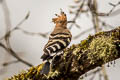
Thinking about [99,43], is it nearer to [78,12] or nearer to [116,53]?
[116,53]

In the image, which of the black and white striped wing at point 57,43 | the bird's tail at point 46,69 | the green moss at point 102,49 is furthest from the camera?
the black and white striped wing at point 57,43

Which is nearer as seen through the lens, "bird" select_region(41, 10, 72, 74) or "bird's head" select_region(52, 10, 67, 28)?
"bird" select_region(41, 10, 72, 74)

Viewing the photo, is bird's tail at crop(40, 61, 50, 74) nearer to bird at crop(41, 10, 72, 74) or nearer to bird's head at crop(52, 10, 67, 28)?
bird at crop(41, 10, 72, 74)

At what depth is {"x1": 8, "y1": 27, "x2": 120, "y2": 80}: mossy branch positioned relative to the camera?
273cm

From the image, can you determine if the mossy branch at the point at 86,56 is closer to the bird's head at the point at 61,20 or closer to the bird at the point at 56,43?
the bird at the point at 56,43

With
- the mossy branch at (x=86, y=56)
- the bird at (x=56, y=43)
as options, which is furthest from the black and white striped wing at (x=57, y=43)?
the mossy branch at (x=86, y=56)

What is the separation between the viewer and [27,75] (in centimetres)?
314

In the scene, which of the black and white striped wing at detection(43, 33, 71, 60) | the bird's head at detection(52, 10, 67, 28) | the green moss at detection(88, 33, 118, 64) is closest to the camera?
the green moss at detection(88, 33, 118, 64)

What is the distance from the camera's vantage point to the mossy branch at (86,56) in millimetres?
2727

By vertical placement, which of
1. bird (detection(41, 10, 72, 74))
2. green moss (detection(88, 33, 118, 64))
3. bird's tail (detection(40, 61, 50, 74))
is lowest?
bird's tail (detection(40, 61, 50, 74))

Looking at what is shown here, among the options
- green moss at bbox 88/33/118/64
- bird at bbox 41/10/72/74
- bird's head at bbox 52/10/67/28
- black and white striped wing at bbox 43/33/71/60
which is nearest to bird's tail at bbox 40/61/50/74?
bird at bbox 41/10/72/74

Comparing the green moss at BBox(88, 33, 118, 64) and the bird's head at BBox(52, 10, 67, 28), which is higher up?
the green moss at BBox(88, 33, 118, 64)

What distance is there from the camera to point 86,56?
280 cm

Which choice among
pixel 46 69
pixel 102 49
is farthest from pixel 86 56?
pixel 46 69
